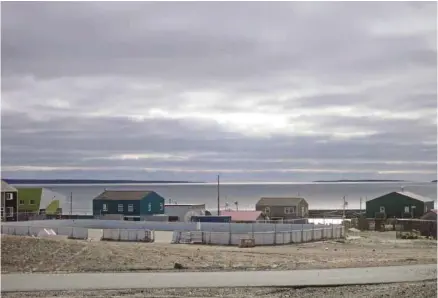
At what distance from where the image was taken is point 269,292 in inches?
717

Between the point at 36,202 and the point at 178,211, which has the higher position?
the point at 36,202

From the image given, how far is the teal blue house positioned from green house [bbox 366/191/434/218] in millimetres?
27212

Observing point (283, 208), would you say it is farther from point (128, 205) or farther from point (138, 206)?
point (128, 205)

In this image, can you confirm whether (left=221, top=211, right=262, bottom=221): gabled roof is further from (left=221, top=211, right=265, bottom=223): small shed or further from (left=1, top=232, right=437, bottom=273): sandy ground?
(left=1, top=232, right=437, bottom=273): sandy ground

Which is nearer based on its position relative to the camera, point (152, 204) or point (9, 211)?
point (9, 211)

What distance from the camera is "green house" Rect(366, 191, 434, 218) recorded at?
79.8 meters

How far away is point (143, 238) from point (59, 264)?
2229 cm

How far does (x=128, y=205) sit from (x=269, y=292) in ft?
203

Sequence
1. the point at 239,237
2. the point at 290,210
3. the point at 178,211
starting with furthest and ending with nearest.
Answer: the point at 290,210, the point at 178,211, the point at 239,237

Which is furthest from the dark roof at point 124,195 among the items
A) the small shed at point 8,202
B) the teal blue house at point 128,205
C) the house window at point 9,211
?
the house window at point 9,211

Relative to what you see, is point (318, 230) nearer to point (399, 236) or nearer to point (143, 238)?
point (399, 236)

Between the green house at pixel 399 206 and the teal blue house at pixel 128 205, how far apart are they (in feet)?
89.3

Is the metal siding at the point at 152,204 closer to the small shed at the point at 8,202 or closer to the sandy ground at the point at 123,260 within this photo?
the small shed at the point at 8,202

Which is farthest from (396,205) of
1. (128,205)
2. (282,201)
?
(128,205)
